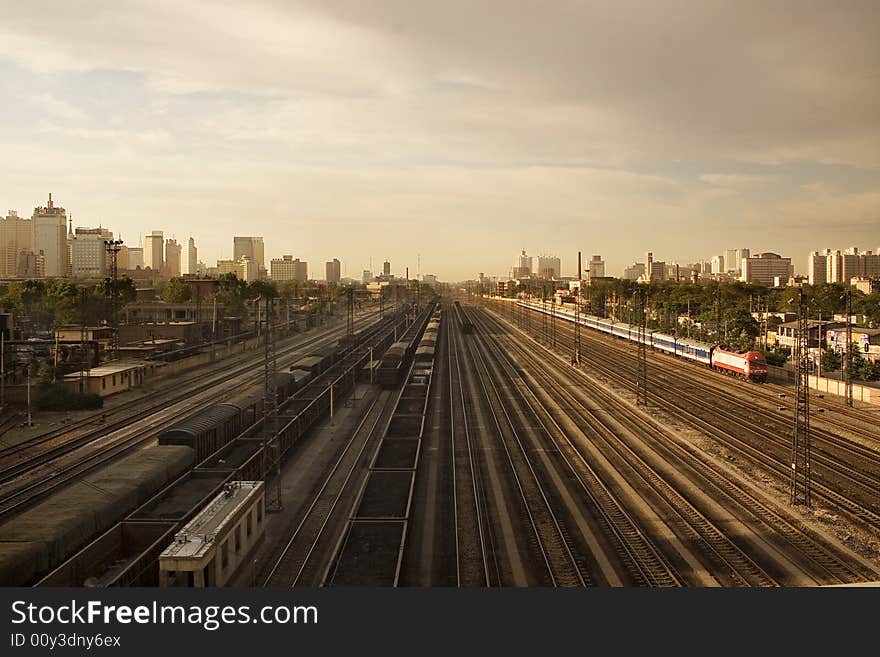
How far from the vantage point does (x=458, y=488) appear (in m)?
22.4

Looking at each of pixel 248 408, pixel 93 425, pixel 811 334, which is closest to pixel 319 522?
pixel 248 408

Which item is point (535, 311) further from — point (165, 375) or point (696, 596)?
point (696, 596)

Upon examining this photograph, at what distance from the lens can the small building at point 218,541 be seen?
492 inches

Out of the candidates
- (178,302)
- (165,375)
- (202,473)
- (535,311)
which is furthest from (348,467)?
(535,311)

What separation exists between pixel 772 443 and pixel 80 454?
29.6m

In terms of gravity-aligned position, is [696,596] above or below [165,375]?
above

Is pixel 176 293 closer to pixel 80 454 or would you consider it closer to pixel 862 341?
pixel 80 454

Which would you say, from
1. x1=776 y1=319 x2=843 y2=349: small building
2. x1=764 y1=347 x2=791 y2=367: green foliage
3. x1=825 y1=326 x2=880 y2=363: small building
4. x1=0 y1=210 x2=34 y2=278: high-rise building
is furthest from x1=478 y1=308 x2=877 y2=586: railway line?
x1=0 y1=210 x2=34 y2=278: high-rise building

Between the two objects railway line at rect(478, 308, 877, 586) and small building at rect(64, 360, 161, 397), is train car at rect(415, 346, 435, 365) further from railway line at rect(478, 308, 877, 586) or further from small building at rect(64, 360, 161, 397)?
railway line at rect(478, 308, 877, 586)

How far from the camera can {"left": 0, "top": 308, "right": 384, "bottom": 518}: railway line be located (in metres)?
21.8

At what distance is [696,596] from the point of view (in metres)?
5.44

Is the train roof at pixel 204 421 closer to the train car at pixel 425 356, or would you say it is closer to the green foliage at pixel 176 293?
the train car at pixel 425 356

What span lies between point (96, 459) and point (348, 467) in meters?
10.3

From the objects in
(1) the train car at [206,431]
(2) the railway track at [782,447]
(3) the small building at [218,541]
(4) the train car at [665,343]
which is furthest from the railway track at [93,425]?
(4) the train car at [665,343]
